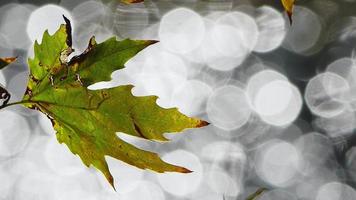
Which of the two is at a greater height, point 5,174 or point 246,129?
point 246,129

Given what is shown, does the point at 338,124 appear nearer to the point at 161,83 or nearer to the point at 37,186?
the point at 161,83

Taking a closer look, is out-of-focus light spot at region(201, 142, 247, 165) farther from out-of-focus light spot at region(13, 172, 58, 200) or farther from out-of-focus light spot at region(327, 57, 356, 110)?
out-of-focus light spot at region(13, 172, 58, 200)

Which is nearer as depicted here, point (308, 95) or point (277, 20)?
point (308, 95)

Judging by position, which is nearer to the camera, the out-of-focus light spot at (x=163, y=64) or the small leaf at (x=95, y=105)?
the small leaf at (x=95, y=105)

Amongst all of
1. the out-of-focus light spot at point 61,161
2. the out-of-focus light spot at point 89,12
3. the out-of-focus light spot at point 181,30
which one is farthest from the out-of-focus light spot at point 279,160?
the out-of-focus light spot at point 89,12

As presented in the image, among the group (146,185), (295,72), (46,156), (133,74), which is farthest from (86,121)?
(46,156)

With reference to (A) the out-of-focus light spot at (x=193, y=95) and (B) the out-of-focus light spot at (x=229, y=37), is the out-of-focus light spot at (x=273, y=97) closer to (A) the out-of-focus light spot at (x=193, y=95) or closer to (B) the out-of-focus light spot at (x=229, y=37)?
(B) the out-of-focus light spot at (x=229, y=37)

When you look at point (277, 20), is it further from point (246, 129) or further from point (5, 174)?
point (5, 174)
